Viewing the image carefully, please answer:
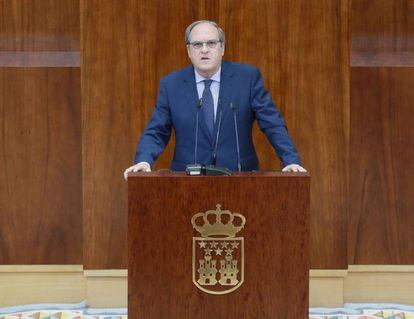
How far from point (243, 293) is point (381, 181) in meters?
1.64

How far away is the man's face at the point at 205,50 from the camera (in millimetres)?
3748

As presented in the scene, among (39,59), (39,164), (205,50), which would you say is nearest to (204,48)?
(205,50)

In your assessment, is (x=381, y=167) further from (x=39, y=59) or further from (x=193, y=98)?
(x=39, y=59)

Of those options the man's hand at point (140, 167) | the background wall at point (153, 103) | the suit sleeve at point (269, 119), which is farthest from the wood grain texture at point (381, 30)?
the man's hand at point (140, 167)

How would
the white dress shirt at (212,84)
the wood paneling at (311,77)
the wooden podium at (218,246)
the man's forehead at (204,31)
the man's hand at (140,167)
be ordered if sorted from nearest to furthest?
the wooden podium at (218,246), the man's hand at (140,167), the man's forehead at (204,31), the white dress shirt at (212,84), the wood paneling at (311,77)

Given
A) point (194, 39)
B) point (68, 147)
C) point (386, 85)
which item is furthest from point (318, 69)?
point (68, 147)

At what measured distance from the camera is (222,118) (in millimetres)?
3838

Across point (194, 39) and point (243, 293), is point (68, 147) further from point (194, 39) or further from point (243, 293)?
point (243, 293)

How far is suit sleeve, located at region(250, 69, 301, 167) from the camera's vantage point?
12.5 ft

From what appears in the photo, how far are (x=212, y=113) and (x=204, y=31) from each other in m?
0.35

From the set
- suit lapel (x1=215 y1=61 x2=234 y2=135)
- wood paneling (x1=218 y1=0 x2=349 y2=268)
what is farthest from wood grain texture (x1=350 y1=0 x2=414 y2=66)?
suit lapel (x1=215 y1=61 x2=234 y2=135)

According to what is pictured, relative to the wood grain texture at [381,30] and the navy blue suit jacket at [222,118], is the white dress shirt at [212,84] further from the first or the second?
the wood grain texture at [381,30]

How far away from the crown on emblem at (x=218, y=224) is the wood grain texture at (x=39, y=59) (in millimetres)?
1676

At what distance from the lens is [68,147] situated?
15.6ft
